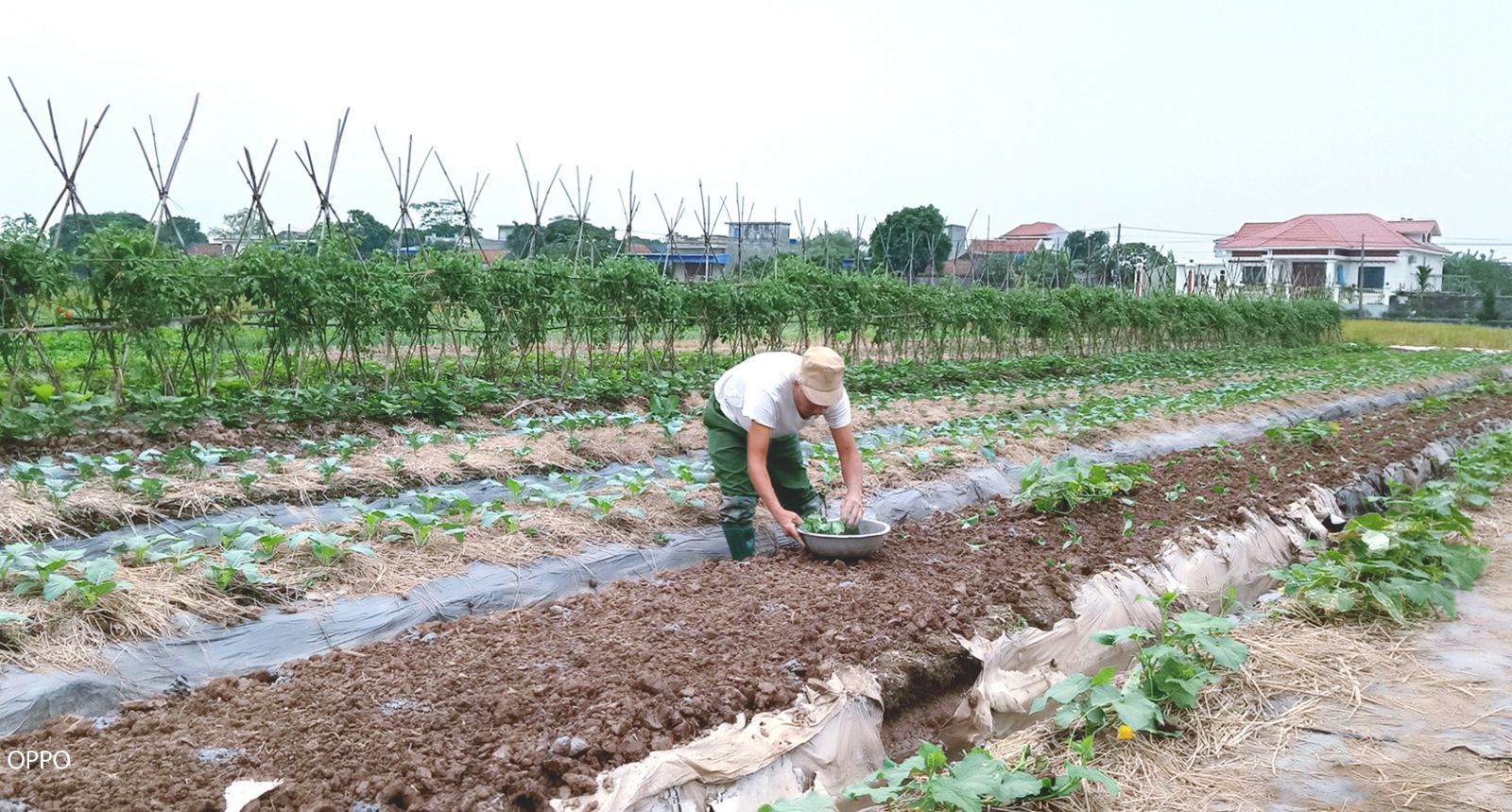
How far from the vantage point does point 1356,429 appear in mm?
10062

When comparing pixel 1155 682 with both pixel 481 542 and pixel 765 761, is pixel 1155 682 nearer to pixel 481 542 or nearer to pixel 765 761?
pixel 765 761

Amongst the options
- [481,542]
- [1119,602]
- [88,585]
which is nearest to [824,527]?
[1119,602]

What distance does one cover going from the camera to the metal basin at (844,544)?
4652 millimetres

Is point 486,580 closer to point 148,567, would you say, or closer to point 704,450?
point 148,567

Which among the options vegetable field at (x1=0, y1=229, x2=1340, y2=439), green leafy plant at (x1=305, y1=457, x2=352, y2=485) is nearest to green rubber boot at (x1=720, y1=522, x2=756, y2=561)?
green leafy plant at (x1=305, y1=457, x2=352, y2=485)

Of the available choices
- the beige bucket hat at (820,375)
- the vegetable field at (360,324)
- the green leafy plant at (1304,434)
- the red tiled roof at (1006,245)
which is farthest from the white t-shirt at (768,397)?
the red tiled roof at (1006,245)

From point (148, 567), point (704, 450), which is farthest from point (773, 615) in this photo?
point (704, 450)

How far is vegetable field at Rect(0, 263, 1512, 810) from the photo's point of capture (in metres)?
2.86

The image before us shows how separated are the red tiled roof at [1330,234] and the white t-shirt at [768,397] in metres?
53.8

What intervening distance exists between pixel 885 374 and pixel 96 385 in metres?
8.23

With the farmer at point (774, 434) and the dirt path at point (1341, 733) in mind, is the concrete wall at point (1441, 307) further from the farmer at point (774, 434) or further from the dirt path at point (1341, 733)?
the farmer at point (774, 434)

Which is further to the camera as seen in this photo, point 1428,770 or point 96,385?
point 96,385

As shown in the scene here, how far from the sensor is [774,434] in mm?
4934

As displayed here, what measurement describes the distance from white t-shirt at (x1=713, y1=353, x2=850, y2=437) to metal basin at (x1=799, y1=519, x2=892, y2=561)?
1.67ft
